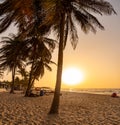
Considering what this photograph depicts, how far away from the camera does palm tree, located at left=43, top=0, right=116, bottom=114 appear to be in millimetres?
13664

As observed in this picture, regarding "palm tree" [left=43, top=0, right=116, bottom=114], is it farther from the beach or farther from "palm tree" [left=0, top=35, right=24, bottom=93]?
"palm tree" [left=0, top=35, right=24, bottom=93]

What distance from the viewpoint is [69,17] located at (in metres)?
15.1

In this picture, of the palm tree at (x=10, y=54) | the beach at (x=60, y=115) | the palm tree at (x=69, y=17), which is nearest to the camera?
the beach at (x=60, y=115)

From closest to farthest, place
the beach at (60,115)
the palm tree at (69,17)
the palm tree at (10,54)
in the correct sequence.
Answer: the beach at (60,115)
the palm tree at (69,17)
the palm tree at (10,54)

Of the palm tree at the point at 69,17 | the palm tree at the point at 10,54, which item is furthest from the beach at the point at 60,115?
the palm tree at the point at 10,54

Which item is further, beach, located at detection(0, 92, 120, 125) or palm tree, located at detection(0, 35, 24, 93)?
palm tree, located at detection(0, 35, 24, 93)

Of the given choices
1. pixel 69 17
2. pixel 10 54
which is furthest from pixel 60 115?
pixel 10 54

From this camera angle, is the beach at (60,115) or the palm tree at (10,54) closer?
the beach at (60,115)

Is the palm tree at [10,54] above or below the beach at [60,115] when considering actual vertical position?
above

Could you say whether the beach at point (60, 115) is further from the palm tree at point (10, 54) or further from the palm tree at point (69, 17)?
the palm tree at point (10, 54)

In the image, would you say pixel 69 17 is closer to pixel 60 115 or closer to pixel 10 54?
pixel 60 115

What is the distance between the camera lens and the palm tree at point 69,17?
44.8 feet

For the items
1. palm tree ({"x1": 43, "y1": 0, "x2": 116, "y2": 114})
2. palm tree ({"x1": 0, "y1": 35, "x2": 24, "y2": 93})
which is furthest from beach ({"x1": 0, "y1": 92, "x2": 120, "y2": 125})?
palm tree ({"x1": 0, "y1": 35, "x2": 24, "y2": 93})

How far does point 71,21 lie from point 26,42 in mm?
15037
